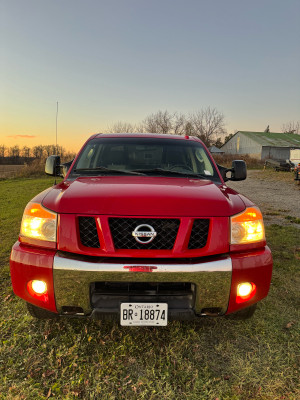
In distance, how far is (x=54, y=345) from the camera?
2207mm

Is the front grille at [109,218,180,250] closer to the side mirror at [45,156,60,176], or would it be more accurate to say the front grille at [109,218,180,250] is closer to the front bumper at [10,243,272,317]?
the front bumper at [10,243,272,317]

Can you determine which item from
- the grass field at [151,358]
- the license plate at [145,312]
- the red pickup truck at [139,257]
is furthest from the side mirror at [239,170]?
the license plate at [145,312]

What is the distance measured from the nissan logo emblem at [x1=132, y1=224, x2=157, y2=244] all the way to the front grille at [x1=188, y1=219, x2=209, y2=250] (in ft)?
0.92

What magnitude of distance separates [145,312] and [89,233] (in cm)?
67

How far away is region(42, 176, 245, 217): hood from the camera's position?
1.92 metres

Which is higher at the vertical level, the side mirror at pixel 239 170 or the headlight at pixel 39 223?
the side mirror at pixel 239 170

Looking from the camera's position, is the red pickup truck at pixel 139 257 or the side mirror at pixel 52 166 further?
the side mirror at pixel 52 166

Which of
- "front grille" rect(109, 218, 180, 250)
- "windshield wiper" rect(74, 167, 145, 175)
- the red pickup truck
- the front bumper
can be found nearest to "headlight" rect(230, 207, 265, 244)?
the red pickup truck

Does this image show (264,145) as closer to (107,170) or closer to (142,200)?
(107,170)

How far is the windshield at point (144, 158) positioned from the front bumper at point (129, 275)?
3.73 feet

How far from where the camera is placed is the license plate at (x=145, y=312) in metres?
1.90

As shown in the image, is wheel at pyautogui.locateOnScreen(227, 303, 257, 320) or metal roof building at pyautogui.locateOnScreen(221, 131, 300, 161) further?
metal roof building at pyautogui.locateOnScreen(221, 131, 300, 161)

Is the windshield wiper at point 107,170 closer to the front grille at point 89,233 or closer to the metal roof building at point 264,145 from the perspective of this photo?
the front grille at point 89,233

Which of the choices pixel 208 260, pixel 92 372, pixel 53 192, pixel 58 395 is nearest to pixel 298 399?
pixel 208 260
